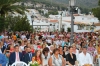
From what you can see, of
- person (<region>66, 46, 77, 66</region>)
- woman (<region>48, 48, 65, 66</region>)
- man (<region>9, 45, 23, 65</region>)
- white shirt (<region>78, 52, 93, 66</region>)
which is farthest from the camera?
white shirt (<region>78, 52, 93, 66</region>)

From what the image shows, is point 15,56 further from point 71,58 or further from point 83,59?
point 83,59

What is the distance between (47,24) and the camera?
13088 cm

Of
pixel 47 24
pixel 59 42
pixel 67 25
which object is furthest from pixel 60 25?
pixel 59 42

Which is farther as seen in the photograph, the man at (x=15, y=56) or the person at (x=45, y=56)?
the man at (x=15, y=56)

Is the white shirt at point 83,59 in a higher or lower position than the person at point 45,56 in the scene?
lower

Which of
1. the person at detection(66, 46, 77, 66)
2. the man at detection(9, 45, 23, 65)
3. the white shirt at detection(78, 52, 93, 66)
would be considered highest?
the man at detection(9, 45, 23, 65)

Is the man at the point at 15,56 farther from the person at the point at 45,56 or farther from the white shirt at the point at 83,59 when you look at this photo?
the white shirt at the point at 83,59

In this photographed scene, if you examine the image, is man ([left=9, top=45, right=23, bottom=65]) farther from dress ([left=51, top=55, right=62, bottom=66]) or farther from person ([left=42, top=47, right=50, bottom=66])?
dress ([left=51, top=55, right=62, bottom=66])

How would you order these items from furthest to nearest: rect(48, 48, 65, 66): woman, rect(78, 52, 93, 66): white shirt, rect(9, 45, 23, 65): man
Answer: rect(78, 52, 93, 66): white shirt
rect(9, 45, 23, 65): man
rect(48, 48, 65, 66): woman

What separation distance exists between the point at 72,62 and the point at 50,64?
1.44 metres

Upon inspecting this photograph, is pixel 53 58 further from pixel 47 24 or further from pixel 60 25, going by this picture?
pixel 47 24

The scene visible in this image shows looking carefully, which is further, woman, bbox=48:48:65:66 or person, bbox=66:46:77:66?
person, bbox=66:46:77:66

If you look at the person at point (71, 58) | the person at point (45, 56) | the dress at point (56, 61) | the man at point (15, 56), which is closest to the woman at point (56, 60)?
the dress at point (56, 61)

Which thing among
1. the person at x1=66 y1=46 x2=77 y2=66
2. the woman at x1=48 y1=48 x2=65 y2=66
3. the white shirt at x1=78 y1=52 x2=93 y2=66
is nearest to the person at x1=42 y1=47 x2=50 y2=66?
the woman at x1=48 y1=48 x2=65 y2=66
